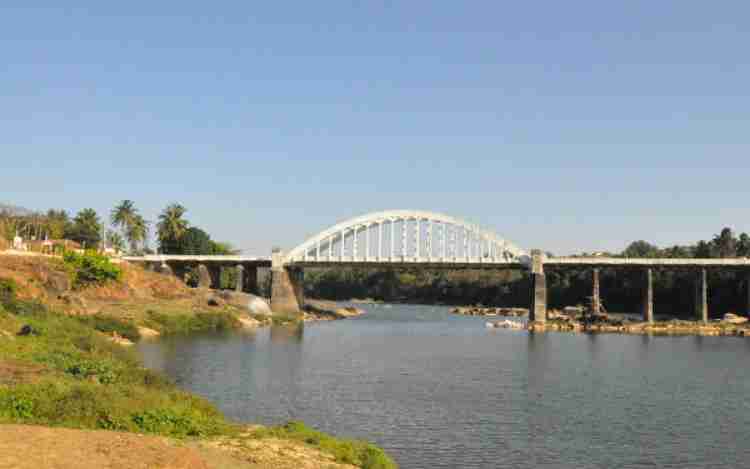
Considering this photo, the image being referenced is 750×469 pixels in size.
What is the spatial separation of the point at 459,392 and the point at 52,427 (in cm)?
2960

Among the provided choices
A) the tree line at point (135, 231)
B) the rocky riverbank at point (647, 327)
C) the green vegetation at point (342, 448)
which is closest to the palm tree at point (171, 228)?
the tree line at point (135, 231)

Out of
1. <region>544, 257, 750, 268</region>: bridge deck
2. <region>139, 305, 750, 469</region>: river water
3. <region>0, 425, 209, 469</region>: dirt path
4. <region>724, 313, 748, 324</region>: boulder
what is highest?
<region>544, 257, 750, 268</region>: bridge deck

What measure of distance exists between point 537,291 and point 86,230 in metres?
103

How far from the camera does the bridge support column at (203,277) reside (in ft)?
454

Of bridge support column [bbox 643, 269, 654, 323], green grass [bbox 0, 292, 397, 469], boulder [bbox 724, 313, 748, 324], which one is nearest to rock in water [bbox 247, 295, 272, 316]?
bridge support column [bbox 643, 269, 654, 323]

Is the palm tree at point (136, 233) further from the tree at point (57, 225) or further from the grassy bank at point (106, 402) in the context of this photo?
the grassy bank at point (106, 402)

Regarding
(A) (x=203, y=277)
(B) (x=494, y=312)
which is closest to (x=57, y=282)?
(A) (x=203, y=277)

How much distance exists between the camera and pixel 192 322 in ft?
308

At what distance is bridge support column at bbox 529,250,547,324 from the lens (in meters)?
116

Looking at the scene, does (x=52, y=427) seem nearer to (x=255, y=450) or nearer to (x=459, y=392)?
(x=255, y=450)

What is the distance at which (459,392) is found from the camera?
4822cm

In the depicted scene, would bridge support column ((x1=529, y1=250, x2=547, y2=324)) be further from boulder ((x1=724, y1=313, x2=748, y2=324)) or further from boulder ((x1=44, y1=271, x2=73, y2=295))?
boulder ((x1=44, y1=271, x2=73, y2=295))

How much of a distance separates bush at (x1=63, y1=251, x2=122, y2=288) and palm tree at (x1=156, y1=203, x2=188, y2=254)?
66.7 meters

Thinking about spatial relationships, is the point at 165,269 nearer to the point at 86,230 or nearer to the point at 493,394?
the point at 86,230
